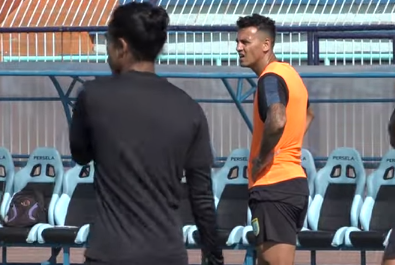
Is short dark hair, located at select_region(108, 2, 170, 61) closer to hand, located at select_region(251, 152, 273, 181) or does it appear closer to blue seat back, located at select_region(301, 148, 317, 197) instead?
hand, located at select_region(251, 152, 273, 181)

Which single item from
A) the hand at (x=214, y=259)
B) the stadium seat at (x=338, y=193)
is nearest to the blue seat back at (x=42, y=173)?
the stadium seat at (x=338, y=193)

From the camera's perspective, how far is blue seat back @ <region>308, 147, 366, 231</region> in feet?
29.0

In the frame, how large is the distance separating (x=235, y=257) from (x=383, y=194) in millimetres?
1817

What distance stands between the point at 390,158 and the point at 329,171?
1.61 feet

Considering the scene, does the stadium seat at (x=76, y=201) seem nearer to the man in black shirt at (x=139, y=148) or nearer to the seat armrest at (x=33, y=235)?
the seat armrest at (x=33, y=235)

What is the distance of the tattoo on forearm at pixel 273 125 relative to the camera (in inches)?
223

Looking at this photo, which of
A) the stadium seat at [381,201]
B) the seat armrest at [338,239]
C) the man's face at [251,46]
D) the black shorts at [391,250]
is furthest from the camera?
the stadium seat at [381,201]

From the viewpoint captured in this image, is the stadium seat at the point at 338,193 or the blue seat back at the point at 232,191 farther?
the blue seat back at the point at 232,191

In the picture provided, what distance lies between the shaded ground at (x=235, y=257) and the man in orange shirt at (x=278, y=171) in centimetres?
379

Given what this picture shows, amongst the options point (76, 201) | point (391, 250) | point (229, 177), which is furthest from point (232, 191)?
point (391, 250)

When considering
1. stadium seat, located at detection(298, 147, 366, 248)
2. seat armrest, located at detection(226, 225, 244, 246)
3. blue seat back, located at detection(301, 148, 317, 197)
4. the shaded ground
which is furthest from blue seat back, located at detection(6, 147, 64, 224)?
stadium seat, located at detection(298, 147, 366, 248)

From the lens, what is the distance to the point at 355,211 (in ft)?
28.5

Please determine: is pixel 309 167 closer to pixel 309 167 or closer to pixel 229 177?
pixel 309 167

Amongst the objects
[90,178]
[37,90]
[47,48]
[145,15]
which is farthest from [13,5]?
[145,15]
